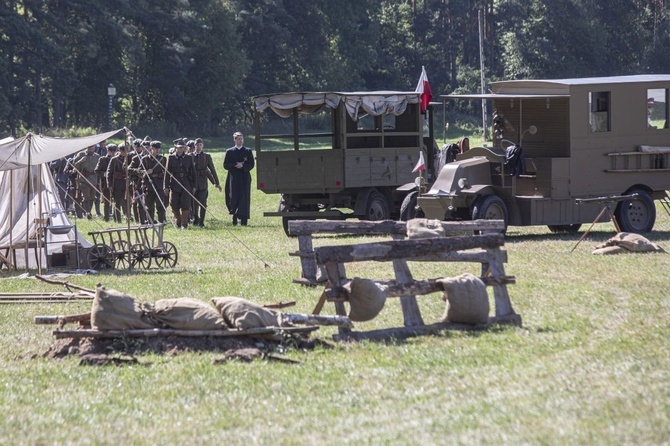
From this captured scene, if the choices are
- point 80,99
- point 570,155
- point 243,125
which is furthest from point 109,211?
point 243,125

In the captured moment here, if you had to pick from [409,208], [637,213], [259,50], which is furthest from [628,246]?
[259,50]

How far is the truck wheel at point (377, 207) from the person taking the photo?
2280 centimetres

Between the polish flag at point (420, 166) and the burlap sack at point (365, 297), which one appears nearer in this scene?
the burlap sack at point (365, 297)

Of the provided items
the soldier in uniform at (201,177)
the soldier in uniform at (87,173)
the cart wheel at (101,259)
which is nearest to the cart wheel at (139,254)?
the cart wheel at (101,259)

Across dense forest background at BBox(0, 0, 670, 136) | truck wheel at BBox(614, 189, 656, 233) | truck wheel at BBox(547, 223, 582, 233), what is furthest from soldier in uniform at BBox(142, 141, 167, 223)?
dense forest background at BBox(0, 0, 670, 136)

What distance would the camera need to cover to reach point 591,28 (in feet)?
271

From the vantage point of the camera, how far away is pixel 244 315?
10.4 meters

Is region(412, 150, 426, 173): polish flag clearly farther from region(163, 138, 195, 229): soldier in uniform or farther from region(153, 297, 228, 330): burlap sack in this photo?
region(153, 297, 228, 330): burlap sack

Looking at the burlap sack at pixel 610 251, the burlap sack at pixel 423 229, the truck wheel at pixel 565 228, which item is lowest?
the truck wheel at pixel 565 228

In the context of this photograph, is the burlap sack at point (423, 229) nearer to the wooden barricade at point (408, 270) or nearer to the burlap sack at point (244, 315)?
the wooden barricade at point (408, 270)

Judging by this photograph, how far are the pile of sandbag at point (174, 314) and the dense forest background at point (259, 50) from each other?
5085cm

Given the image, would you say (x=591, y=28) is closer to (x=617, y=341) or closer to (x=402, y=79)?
(x=402, y=79)

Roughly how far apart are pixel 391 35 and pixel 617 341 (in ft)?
271

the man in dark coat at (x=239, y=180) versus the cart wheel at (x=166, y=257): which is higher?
the man in dark coat at (x=239, y=180)
